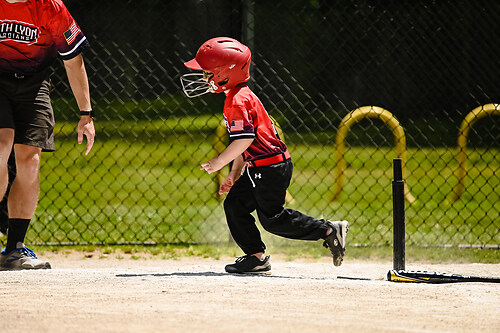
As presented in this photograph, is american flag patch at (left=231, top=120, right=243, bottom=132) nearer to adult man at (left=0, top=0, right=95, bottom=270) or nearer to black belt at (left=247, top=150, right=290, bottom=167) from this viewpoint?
black belt at (left=247, top=150, right=290, bottom=167)

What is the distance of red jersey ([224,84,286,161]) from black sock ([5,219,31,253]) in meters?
1.43

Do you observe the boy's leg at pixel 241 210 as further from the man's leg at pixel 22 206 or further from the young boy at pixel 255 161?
the man's leg at pixel 22 206

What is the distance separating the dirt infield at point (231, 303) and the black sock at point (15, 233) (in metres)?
0.32

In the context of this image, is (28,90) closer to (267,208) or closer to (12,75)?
(12,75)

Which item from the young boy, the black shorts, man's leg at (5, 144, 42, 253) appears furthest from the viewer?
man's leg at (5, 144, 42, 253)

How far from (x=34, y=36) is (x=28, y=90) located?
0.32m

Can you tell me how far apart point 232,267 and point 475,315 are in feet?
5.09

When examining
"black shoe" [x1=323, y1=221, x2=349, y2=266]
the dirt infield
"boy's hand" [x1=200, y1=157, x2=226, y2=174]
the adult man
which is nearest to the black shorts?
the adult man

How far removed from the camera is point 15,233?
479 centimetres

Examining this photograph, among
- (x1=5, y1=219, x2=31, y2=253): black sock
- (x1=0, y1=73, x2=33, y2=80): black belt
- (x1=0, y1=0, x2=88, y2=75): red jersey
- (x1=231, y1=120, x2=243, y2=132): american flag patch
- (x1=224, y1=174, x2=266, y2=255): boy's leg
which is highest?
(x1=0, y1=0, x2=88, y2=75): red jersey

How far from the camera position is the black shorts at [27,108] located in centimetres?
459

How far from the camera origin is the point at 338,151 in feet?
26.4

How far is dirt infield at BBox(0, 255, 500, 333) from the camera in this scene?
3424 millimetres

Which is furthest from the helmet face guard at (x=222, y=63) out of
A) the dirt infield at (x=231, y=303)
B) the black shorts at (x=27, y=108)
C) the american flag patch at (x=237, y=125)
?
the dirt infield at (x=231, y=303)
